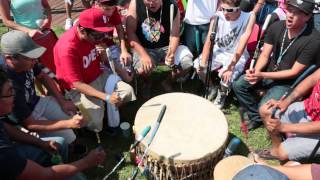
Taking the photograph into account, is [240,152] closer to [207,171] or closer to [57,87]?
[207,171]

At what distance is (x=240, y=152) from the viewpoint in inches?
181

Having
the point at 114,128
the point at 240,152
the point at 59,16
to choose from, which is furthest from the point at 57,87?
the point at 59,16

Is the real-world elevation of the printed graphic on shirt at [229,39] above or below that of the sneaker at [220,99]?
above

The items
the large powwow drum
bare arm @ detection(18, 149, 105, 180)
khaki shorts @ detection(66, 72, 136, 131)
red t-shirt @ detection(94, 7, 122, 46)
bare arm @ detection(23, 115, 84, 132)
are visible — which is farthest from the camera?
red t-shirt @ detection(94, 7, 122, 46)

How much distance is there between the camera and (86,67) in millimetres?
4477

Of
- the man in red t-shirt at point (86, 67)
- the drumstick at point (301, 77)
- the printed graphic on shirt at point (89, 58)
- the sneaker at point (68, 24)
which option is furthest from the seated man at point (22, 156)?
the sneaker at point (68, 24)

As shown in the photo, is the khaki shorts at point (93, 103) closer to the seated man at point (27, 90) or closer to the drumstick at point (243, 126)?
the seated man at point (27, 90)

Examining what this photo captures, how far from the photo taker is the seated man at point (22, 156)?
2748 mm

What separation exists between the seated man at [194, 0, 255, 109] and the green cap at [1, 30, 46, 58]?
7.72 ft

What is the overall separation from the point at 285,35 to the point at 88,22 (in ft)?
8.27

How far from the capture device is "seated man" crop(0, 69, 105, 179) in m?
2.75

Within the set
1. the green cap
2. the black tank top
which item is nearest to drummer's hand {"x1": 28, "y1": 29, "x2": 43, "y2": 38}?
the green cap

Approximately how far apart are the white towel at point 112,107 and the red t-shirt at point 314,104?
2401mm

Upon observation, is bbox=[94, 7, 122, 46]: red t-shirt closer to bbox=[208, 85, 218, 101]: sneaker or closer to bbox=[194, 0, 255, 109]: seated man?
bbox=[194, 0, 255, 109]: seated man
